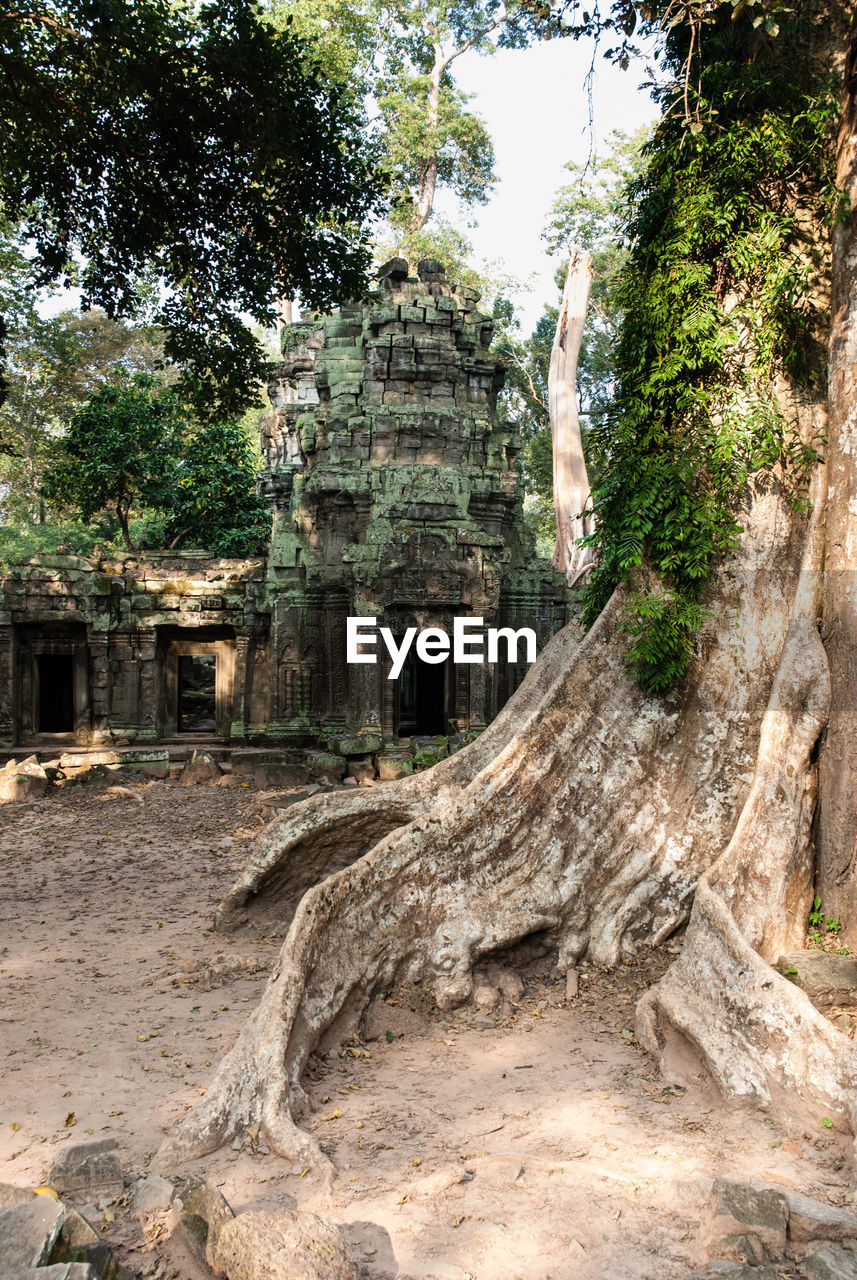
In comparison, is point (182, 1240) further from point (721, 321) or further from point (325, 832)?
point (721, 321)

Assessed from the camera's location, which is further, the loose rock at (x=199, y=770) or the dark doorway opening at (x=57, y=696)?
the dark doorway opening at (x=57, y=696)

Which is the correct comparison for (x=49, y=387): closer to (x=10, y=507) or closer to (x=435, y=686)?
(x=10, y=507)

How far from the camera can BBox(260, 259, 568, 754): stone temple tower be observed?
13.0m

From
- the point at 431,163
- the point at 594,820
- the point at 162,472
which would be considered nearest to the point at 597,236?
the point at 431,163

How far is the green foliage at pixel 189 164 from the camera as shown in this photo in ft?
20.7

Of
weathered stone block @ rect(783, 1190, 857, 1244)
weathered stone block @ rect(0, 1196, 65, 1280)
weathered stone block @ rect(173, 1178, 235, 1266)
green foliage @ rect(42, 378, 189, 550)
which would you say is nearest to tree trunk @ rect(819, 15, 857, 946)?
weathered stone block @ rect(783, 1190, 857, 1244)

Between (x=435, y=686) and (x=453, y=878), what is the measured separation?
11.4 meters

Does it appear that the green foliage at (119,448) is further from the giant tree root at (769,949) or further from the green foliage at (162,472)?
the giant tree root at (769,949)

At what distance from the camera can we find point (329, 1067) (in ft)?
12.9

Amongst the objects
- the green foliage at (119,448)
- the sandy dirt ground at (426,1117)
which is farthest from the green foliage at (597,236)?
the sandy dirt ground at (426,1117)

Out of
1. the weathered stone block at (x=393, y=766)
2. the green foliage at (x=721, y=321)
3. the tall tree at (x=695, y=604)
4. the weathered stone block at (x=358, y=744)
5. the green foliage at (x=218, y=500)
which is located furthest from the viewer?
the green foliage at (x=218, y=500)

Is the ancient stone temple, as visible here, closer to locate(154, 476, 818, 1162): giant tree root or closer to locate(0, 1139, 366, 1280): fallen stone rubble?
locate(154, 476, 818, 1162): giant tree root

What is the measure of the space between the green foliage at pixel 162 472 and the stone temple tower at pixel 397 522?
4278mm

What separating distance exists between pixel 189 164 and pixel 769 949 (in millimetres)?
6732
